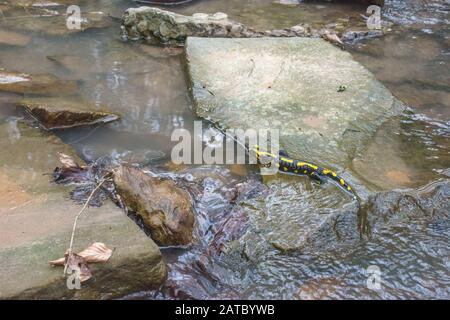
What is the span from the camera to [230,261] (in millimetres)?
3404

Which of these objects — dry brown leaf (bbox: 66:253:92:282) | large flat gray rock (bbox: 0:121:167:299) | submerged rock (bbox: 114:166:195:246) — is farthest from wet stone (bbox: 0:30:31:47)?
dry brown leaf (bbox: 66:253:92:282)

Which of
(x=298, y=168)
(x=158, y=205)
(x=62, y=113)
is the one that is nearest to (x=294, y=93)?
(x=298, y=168)

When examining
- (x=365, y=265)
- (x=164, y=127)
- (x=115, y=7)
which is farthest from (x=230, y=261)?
(x=115, y=7)

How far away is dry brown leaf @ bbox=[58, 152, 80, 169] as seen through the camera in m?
4.04

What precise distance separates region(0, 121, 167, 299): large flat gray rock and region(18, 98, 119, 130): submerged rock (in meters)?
1.02

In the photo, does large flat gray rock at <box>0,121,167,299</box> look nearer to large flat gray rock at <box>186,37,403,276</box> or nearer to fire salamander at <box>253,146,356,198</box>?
large flat gray rock at <box>186,37,403,276</box>

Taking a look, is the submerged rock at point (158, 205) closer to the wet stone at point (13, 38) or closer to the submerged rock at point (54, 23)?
the wet stone at point (13, 38)

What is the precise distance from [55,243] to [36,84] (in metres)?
3.08

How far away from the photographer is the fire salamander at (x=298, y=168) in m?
4.06

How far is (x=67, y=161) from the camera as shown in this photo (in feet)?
13.5

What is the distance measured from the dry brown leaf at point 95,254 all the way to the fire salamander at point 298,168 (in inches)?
70.7

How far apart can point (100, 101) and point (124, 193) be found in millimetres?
2125

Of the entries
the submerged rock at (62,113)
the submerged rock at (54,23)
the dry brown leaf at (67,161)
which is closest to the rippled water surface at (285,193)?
the submerged rock at (62,113)

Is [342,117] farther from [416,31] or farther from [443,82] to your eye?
[416,31]
